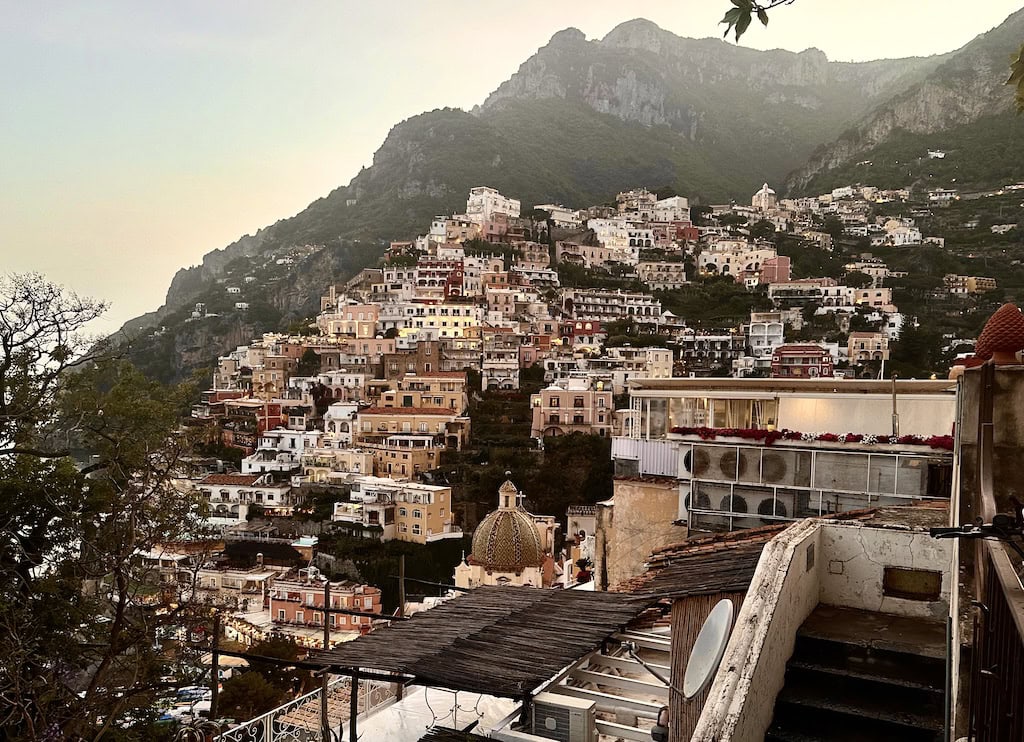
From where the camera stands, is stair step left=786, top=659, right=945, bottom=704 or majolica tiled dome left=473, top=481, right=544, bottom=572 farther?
majolica tiled dome left=473, top=481, right=544, bottom=572

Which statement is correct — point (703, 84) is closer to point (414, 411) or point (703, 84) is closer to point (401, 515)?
point (414, 411)

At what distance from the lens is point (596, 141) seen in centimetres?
14475

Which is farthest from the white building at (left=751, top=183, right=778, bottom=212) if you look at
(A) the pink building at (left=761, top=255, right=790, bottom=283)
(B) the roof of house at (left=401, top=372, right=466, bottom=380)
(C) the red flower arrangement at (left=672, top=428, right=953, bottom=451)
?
(C) the red flower arrangement at (left=672, top=428, right=953, bottom=451)

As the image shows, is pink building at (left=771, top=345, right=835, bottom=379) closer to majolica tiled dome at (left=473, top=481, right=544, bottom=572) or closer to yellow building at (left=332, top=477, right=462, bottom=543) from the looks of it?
yellow building at (left=332, top=477, right=462, bottom=543)

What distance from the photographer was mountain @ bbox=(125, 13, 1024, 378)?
334 ft

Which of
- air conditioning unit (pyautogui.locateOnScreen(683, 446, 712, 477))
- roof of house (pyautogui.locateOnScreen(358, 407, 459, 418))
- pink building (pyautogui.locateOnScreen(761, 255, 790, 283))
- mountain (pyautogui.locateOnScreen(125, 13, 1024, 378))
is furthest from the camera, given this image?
mountain (pyautogui.locateOnScreen(125, 13, 1024, 378))

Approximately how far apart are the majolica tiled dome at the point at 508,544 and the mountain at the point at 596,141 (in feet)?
211

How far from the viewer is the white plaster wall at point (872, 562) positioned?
495 cm

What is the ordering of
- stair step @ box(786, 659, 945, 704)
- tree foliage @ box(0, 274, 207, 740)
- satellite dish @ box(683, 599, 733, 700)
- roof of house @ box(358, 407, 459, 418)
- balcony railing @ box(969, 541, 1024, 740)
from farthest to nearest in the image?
roof of house @ box(358, 407, 459, 418)
tree foliage @ box(0, 274, 207, 740)
stair step @ box(786, 659, 945, 704)
satellite dish @ box(683, 599, 733, 700)
balcony railing @ box(969, 541, 1024, 740)

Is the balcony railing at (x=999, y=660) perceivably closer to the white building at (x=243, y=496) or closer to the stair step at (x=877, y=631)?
the stair step at (x=877, y=631)

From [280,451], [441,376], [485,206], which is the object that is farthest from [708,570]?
[485,206]

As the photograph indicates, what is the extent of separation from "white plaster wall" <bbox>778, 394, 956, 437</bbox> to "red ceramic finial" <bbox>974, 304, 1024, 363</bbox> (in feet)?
22.6

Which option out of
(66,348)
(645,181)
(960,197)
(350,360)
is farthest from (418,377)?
(645,181)

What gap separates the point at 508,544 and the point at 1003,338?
26203 millimetres
